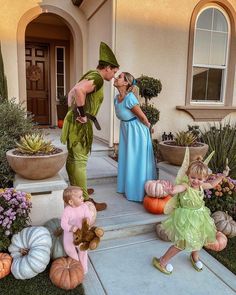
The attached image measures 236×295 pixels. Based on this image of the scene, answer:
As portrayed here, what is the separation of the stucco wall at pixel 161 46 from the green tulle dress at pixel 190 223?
3.41m

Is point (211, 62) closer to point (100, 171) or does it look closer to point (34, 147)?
point (100, 171)

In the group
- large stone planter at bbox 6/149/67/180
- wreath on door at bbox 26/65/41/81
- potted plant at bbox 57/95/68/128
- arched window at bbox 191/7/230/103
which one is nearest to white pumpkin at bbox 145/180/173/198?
large stone planter at bbox 6/149/67/180

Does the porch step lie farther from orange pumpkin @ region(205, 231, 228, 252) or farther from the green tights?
orange pumpkin @ region(205, 231, 228, 252)

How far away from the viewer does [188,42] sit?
6.14m

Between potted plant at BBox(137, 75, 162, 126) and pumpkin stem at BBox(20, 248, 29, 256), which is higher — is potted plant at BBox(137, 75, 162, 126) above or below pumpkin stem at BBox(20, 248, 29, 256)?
above

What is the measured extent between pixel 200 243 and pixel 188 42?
16.4 ft

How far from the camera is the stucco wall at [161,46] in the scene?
5512 millimetres

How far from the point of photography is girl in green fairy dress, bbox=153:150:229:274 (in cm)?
236

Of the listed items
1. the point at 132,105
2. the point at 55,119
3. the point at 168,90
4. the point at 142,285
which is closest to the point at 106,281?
the point at 142,285

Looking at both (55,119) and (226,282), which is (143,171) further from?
(55,119)

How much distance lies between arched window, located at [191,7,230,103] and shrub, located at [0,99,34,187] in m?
4.27

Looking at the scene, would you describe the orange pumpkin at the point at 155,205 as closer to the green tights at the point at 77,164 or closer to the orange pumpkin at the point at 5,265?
the green tights at the point at 77,164

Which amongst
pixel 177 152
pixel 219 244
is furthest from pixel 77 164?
pixel 219 244

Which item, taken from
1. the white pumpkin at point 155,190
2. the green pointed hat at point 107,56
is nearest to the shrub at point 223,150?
the white pumpkin at point 155,190
